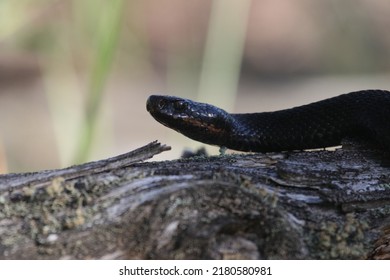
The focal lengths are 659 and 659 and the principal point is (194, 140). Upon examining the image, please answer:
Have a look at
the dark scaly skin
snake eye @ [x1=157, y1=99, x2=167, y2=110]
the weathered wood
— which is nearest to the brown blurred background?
snake eye @ [x1=157, y1=99, x2=167, y2=110]

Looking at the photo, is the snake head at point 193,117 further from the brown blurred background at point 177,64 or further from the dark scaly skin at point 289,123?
the brown blurred background at point 177,64

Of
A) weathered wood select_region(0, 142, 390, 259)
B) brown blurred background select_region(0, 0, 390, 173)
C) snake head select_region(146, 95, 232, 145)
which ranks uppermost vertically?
brown blurred background select_region(0, 0, 390, 173)

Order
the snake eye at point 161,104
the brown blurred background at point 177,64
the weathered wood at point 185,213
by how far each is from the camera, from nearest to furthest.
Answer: the weathered wood at point 185,213, the snake eye at point 161,104, the brown blurred background at point 177,64

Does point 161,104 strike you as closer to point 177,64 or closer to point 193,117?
point 193,117

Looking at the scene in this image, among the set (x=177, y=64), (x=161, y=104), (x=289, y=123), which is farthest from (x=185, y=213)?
(x=177, y=64)

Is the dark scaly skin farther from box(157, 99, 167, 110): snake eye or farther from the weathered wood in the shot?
the weathered wood

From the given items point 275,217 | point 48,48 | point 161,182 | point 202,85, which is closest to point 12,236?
point 161,182

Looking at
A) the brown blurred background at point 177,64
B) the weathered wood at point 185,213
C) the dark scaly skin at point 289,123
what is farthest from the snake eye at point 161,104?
the brown blurred background at point 177,64
